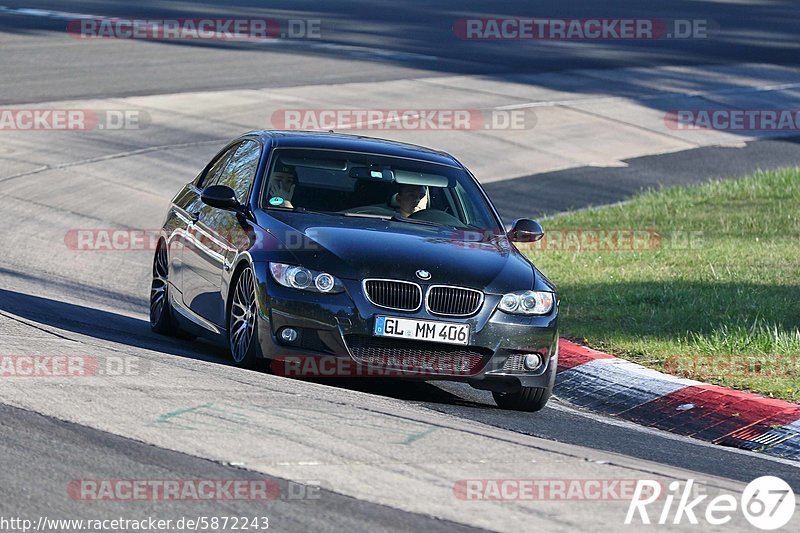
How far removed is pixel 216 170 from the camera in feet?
36.5

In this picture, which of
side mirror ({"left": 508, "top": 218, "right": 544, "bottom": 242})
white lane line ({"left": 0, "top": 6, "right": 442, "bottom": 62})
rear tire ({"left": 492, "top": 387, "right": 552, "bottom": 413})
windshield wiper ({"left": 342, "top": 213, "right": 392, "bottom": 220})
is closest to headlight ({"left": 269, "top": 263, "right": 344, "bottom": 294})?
windshield wiper ({"left": 342, "top": 213, "right": 392, "bottom": 220})

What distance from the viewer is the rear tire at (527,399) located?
9039mm

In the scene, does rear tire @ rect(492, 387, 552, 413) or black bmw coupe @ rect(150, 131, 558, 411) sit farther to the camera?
rear tire @ rect(492, 387, 552, 413)

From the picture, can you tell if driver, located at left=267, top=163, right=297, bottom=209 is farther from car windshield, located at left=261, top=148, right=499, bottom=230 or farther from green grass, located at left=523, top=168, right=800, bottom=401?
green grass, located at left=523, top=168, right=800, bottom=401

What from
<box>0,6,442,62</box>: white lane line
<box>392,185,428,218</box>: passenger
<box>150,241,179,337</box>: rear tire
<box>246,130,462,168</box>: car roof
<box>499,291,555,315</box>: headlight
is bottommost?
<box>0,6,442,62</box>: white lane line

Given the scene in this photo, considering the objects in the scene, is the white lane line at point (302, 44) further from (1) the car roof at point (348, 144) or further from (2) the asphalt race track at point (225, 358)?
(1) the car roof at point (348, 144)

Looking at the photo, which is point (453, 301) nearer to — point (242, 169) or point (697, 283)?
point (242, 169)

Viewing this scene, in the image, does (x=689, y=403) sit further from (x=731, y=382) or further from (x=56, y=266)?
(x=56, y=266)

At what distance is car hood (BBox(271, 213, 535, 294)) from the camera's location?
873 centimetres

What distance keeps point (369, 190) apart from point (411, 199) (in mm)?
288

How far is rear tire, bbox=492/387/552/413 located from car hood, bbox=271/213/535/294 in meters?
0.64

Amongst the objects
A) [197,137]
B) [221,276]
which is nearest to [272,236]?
[221,276]

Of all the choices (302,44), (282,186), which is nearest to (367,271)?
(282,186)

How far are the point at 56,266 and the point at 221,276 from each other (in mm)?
4798
